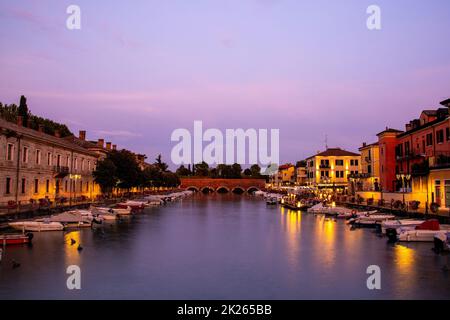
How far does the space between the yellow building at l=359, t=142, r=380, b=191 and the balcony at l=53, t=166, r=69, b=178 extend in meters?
47.5

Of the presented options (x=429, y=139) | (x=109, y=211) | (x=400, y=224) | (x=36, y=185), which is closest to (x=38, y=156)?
(x=36, y=185)

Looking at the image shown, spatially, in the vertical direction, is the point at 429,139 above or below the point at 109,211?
above

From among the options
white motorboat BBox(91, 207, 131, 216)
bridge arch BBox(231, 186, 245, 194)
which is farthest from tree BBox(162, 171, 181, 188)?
white motorboat BBox(91, 207, 131, 216)

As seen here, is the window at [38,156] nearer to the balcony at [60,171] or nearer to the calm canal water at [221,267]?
the balcony at [60,171]

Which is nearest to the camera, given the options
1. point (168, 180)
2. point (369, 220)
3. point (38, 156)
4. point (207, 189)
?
point (369, 220)

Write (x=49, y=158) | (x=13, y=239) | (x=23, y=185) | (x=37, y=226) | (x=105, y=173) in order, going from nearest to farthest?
(x=13, y=239)
(x=37, y=226)
(x=23, y=185)
(x=49, y=158)
(x=105, y=173)

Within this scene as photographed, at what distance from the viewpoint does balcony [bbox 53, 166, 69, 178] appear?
56369 millimetres

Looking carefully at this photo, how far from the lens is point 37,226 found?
34.9m

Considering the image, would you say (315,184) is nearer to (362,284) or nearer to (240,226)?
(240,226)

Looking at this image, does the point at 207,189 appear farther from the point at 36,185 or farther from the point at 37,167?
the point at 37,167

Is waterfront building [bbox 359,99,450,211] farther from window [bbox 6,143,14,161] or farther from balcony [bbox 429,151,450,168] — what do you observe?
window [bbox 6,143,14,161]

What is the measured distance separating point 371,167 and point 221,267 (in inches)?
2258
